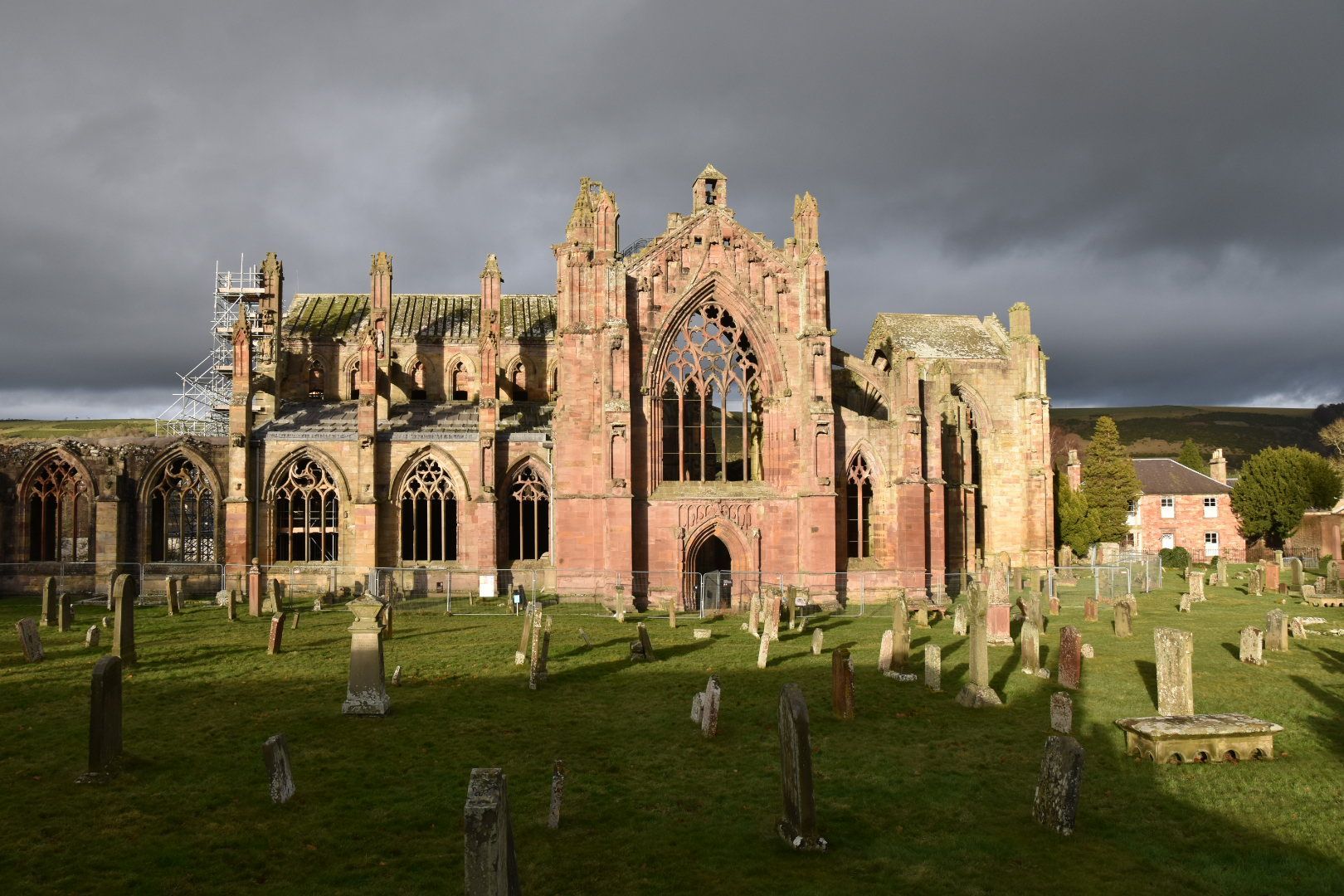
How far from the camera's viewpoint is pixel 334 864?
31.2ft

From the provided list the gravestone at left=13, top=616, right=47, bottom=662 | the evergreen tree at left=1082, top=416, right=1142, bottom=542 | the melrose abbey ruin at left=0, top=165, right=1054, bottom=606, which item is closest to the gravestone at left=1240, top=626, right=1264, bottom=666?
the melrose abbey ruin at left=0, top=165, right=1054, bottom=606

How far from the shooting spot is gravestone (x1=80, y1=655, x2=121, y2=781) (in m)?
12.0

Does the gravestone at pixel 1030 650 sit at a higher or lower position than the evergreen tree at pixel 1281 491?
lower

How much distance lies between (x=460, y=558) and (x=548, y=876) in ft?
97.9

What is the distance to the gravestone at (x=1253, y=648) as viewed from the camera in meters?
20.7

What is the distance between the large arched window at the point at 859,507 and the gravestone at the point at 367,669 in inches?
960

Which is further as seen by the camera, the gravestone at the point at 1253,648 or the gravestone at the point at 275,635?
the gravestone at the point at 275,635

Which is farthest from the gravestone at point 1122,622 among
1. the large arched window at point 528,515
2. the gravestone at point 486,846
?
the gravestone at point 486,846

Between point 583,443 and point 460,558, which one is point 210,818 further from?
point 460,558

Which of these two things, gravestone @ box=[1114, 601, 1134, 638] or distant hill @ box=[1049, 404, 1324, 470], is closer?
gravestone @ box=[1114, 601, 1134, 638]

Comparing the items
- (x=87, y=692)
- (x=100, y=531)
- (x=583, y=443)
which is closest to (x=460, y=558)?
(x=583, y=443)

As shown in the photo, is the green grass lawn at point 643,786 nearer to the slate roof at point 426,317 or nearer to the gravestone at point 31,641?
the gravestone at point 31,641

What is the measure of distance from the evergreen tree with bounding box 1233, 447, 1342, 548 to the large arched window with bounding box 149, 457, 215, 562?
2475 inches

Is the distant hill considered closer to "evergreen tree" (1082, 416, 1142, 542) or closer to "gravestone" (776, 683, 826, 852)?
"evergreen tree" (1082, 416, 1142, 542)
